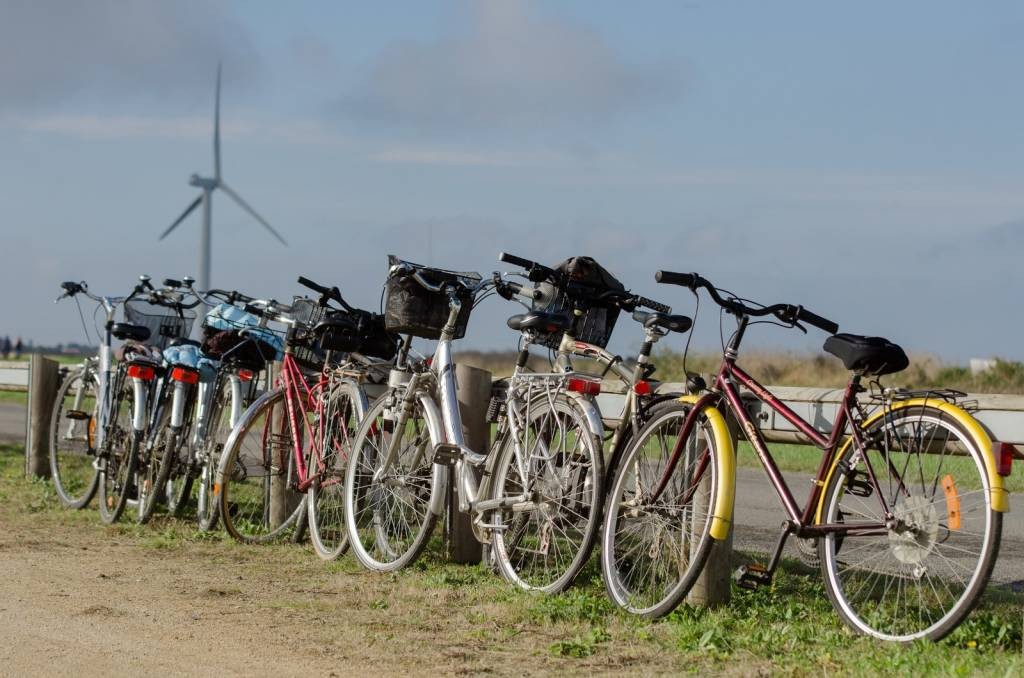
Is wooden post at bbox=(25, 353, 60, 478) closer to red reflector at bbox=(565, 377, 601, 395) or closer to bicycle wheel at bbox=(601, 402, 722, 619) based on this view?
red reflector at bbox=(565, 377, 601, 395)

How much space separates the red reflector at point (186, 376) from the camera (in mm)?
8602

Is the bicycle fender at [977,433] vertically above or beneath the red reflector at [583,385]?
beneath

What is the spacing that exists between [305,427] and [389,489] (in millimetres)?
1064

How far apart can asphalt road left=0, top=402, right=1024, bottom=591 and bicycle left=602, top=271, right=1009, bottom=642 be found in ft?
6.91

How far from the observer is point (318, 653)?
4984mm

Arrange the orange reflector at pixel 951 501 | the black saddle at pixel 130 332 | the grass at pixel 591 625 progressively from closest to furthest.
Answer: the orange reflector at pixel 951 501 → the grass at pixel 591 625 → the black saddle at pixel 130 332

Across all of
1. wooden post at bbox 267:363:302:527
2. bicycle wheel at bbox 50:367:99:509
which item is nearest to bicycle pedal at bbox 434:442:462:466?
wooden post at bbox 267:363:302:527

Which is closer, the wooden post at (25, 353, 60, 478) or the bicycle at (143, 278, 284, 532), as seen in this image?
the bicycle at (143, 278, 284, 532)

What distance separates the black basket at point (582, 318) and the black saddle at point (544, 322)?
0.26ft

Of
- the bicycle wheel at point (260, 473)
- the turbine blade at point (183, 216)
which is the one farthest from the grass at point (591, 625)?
the turbine blade at point (183, 216)

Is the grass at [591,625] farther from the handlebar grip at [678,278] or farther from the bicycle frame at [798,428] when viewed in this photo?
the handlebar grip at [678,278]

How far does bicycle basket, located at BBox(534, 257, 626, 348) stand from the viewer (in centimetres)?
647

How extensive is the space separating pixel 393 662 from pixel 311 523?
9.43 feet

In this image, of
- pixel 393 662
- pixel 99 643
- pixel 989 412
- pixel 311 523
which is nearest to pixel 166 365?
pixel 311 523
